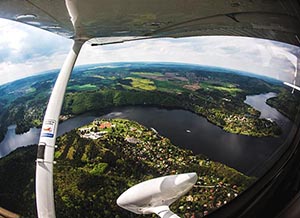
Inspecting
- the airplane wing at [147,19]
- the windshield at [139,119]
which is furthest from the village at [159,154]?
the airplane wing at [147,19]

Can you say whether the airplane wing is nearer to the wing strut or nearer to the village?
the wing strut

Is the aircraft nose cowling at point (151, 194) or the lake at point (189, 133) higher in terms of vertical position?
the lake at point (189, 133)

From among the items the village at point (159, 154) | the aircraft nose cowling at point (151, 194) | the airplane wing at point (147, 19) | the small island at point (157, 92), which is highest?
the airplane wing at point (147, 19)

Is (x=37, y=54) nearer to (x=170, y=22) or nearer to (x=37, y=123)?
(x=37, y=123)

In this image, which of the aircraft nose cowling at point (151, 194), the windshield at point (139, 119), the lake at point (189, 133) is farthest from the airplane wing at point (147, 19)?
the aircraft nose cowling at point (151, 194)

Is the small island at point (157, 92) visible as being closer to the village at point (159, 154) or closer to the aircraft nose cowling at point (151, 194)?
the village at point (159, 154)

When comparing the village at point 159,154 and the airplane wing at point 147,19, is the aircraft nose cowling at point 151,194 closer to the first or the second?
the village at point 159,154

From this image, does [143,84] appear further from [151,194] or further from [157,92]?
[151,194]
